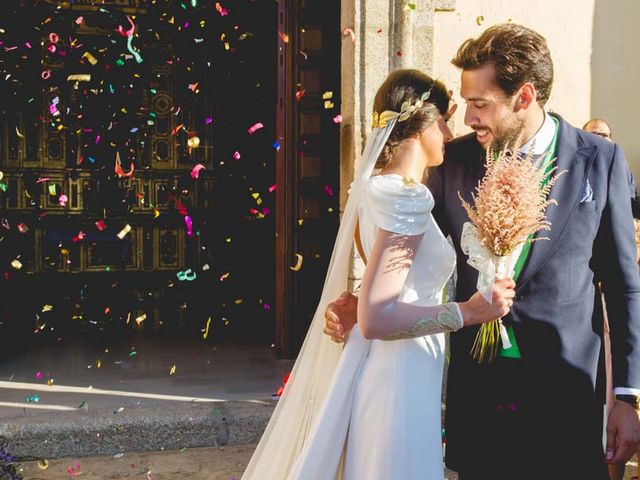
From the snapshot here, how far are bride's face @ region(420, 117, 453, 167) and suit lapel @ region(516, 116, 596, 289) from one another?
1.16 ft

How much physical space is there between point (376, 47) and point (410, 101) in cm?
325


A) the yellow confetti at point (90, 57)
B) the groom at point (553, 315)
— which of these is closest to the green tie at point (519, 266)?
the groom at point (553, 315)

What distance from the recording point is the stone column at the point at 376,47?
5551 millimetres

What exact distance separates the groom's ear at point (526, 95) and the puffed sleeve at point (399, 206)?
427 millimetres

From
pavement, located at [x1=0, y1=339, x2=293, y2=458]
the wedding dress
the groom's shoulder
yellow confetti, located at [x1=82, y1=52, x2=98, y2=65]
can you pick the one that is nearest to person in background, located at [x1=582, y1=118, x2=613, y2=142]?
pavement, located at [x1=0, y1=339, x2=293, y2=458]

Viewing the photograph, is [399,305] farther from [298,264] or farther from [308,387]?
[298,264]

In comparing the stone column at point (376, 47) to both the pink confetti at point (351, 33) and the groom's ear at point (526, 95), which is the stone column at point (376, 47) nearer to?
the pink confetti at point (351, 33)

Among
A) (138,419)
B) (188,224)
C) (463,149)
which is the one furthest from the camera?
(188,224)

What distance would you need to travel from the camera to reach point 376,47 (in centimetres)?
558

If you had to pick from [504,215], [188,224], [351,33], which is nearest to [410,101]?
[504,215]

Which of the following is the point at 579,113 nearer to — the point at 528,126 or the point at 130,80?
the point at 528,126

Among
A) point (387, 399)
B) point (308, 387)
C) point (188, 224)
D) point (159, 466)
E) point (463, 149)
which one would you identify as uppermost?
point (463, 149)

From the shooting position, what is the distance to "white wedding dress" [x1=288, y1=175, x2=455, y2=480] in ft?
7.80

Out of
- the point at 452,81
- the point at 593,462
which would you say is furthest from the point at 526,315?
the point at 452,81
